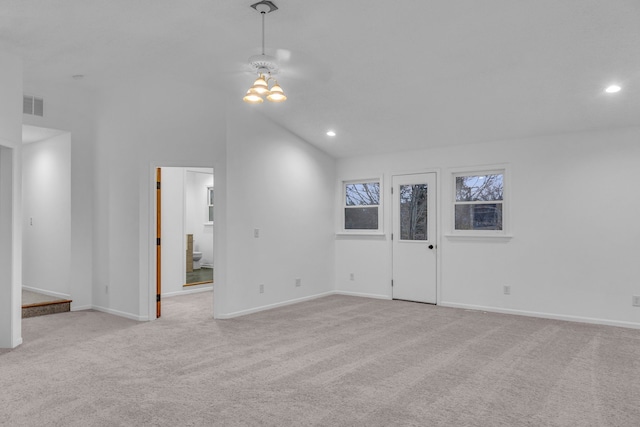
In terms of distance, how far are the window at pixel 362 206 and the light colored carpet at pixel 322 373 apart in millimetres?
→ 2140

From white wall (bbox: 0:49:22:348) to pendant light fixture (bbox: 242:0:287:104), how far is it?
2503 millimetres

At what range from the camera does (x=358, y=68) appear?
4574mm

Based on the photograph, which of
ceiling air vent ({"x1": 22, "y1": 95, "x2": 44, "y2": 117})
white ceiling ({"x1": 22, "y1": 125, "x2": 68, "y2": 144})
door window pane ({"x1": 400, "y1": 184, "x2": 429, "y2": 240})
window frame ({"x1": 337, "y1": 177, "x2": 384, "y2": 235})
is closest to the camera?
ceiling air vent ({"x1": 22, "y1": 95, "x2": 44, "y2": 117})

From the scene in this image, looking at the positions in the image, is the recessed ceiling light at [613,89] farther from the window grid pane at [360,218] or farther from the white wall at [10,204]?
the white wall at [10,204]

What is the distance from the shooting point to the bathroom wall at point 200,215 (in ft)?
35.1

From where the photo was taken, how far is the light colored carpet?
2.77 meters

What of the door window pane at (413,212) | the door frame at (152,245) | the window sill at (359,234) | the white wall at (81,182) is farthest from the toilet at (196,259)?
the door window pane at (413,212)

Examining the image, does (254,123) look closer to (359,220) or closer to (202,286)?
(359,220)

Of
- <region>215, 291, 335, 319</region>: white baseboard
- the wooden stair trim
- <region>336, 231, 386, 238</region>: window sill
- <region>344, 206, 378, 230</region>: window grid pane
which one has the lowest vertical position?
<region>215, 291, 335, 319</region>: white baseboard

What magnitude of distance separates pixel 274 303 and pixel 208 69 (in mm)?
3326

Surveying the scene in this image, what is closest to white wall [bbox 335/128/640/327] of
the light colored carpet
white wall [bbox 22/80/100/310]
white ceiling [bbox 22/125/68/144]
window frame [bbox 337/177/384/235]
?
Answer: the light colored carpet

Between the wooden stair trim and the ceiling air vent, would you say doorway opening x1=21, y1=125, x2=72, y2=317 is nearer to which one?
the wooden stair trim

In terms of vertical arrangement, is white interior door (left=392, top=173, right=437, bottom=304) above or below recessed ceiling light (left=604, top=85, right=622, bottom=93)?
below

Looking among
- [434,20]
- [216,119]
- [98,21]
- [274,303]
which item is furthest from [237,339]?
[434,20]
